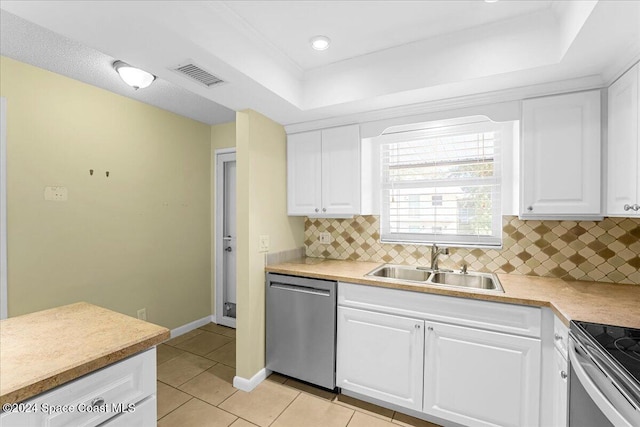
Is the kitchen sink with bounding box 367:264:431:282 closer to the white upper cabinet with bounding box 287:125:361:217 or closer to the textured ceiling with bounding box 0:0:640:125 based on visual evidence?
the white upper cabinet with bounding box 287:125:361:217

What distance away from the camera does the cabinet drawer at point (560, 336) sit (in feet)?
4.67

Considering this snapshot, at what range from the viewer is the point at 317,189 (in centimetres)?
268

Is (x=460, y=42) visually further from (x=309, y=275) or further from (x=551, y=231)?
(x=309, y=275)

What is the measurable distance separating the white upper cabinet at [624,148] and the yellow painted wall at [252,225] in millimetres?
2325

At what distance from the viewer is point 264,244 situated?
253 centimetres

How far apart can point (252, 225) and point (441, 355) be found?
1.64m

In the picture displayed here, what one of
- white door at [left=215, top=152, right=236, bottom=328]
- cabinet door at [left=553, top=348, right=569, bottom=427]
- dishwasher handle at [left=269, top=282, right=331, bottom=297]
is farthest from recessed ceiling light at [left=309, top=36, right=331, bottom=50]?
cabinet door at [left=553, top=348, right=569, bottom=427]

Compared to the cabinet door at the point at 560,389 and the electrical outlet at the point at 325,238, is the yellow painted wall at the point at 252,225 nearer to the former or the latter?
the electrical outlet at the point at 325,238

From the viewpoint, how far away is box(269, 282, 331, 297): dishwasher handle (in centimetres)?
224

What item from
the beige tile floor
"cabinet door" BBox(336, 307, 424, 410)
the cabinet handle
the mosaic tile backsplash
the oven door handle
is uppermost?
the mosaic tile backsplash

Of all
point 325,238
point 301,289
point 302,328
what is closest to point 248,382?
point 302,328

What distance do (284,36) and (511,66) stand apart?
1.39 meters

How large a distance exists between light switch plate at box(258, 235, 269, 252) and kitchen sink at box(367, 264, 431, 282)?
95 centimetres

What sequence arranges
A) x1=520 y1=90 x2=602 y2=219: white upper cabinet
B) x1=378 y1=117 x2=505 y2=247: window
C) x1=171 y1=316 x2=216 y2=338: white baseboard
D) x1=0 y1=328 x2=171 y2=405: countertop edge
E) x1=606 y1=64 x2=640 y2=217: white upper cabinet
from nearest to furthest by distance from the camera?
x1=0 y1=328 x2=171 y2=405: countertop edge < x1=606 y1=64 x2=640 y2=217: white upper cabinet < x1=520 y1=90 x2=602 y2=219: white upper cabinet < x1=378 y1=117 x2=505 y2=247: window < x1=171 y1=316 x2=216 y2=338: white baseboard
